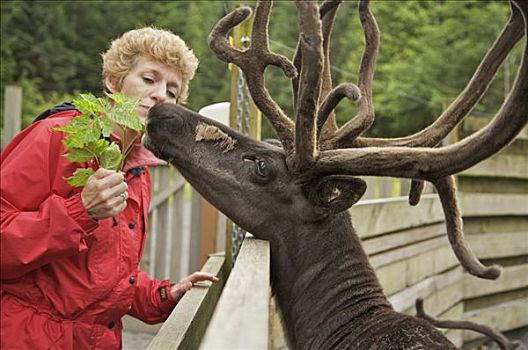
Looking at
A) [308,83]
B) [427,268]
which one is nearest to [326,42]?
[308,83]

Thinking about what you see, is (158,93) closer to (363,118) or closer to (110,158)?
(110,158)

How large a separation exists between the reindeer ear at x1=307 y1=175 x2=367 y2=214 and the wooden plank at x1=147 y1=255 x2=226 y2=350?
2.10ft

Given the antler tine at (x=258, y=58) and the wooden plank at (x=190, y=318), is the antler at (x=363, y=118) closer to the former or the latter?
the antler tine at (x=258, y=58)

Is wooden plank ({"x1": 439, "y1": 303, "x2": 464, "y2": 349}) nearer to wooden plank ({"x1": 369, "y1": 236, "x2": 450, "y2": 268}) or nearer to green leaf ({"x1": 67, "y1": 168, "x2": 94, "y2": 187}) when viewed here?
wooden plank ({"x1": 369, "y1": 236, "x2": 450, "y2": 268})

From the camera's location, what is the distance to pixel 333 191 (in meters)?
3.48

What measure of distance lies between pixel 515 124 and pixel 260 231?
1.20m

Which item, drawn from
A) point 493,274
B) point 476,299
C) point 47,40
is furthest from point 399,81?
point 493,274

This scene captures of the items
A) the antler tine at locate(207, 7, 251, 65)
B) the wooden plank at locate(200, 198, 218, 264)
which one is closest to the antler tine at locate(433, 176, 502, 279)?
the antler tine at locate(207, 7, 251, 65)

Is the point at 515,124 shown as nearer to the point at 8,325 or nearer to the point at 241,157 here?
the point at 241,157

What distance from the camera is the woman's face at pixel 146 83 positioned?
3410mm

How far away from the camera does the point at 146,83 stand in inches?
136

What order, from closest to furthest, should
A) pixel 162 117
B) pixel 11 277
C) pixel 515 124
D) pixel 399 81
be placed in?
pixel 11 277
pixel 515 124
pixel 162 117
pixel 399 81

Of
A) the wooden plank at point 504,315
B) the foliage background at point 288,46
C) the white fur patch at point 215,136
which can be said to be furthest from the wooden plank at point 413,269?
the foliage background at point 288,46

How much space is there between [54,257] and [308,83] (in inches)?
46.8
